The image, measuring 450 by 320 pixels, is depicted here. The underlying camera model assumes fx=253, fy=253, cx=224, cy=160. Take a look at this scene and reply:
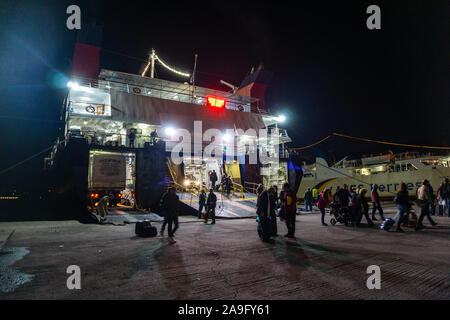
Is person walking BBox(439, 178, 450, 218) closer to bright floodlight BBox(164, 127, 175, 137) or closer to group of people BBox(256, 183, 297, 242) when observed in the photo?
group of people BBox(256, 183, 297, 242)

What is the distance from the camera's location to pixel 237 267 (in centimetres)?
454

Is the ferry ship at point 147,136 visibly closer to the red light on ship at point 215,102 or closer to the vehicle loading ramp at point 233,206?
the red light on ship at point 215,102

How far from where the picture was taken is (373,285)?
3.57 meters

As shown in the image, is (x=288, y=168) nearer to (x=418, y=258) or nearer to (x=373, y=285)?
(x=418, y=258)

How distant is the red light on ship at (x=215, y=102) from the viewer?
917 inches

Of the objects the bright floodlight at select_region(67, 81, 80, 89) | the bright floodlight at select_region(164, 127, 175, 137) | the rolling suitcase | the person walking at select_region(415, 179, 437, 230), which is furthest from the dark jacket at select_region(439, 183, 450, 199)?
the bright floodlight at select_region(67, 81, 80, 89)

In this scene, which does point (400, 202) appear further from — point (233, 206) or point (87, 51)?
point (87, 51)

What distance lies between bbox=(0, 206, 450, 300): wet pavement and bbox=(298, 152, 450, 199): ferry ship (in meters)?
17.0

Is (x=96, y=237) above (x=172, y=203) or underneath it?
underneath

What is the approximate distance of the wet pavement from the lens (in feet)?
11.1

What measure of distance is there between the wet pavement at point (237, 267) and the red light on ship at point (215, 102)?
57.1ft

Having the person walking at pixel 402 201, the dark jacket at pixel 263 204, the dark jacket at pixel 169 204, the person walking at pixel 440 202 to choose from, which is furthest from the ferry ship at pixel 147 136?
the person walking at pixel 440 202
